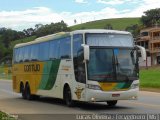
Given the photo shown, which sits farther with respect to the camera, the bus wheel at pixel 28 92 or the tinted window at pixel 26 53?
A: the bus wheel at pixel 28 92

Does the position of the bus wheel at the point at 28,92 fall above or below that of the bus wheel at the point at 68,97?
below

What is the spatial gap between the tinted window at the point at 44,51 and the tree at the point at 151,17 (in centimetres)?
12171

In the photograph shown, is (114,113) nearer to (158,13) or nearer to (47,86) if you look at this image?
(47,86)

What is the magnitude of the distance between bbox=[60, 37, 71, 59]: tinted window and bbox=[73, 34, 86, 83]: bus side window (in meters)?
0.56

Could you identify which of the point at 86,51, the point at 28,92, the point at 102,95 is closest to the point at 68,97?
the point at 102,95

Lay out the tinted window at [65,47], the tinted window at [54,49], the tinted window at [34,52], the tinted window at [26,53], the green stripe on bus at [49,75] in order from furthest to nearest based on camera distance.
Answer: the tinted window at [26,53], the tinted window at [34,52], the green stripe on bus at [49,75], the tinted window at [54,49], the tinted window at [65,47]

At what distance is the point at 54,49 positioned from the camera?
22797mm

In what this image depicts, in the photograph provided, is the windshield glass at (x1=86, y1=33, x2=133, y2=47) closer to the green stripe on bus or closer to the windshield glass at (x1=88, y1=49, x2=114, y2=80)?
the windshield glass at (x1=88, y1=49, x2=114, y2=80)

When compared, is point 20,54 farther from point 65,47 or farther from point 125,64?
point 125,64

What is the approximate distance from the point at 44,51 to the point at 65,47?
10.6 feet

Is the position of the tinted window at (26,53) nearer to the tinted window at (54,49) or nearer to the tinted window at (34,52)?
the tinted window at (34,52)

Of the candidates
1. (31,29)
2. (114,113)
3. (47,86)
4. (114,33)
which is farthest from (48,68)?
(31,29)

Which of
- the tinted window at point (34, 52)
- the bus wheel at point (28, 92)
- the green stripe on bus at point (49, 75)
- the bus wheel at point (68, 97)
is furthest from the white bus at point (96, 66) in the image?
the bus wheel at point (28, 92)

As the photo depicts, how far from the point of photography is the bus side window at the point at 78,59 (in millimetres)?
19438
